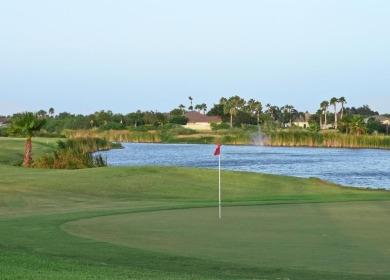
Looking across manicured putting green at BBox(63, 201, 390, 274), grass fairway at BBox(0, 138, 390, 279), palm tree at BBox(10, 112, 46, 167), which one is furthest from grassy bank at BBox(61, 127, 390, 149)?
manicured putting green at BBox(63, 201, 390, 274)

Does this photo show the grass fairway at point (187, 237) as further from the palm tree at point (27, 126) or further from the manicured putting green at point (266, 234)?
the palm tree at point (27, 126)

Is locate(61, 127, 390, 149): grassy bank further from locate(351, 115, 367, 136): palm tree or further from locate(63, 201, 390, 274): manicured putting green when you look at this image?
locate(63, 201, 390, 274): manicured putting green

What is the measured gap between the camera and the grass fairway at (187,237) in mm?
12273

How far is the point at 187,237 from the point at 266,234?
170 centimetres

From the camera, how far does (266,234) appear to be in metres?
16.4

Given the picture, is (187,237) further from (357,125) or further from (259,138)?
(357,125)

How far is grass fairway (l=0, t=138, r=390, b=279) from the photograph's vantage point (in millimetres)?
12273

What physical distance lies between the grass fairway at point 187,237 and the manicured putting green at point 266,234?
0.07 ft

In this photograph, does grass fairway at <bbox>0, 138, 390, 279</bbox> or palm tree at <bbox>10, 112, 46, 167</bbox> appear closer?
grass fairway at <bbox>0, 138, 390, 279</bbox>

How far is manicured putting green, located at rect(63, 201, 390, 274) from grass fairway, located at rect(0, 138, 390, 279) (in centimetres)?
2

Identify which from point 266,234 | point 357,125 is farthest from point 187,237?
point 357,125

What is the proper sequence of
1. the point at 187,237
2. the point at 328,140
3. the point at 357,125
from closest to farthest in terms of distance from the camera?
1. the point at 187,237
2. the point at 328,140
3. the point at 357,125

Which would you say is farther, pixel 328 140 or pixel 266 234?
pixel 328 140

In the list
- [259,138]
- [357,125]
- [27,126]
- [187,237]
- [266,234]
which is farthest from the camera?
[259,138]
